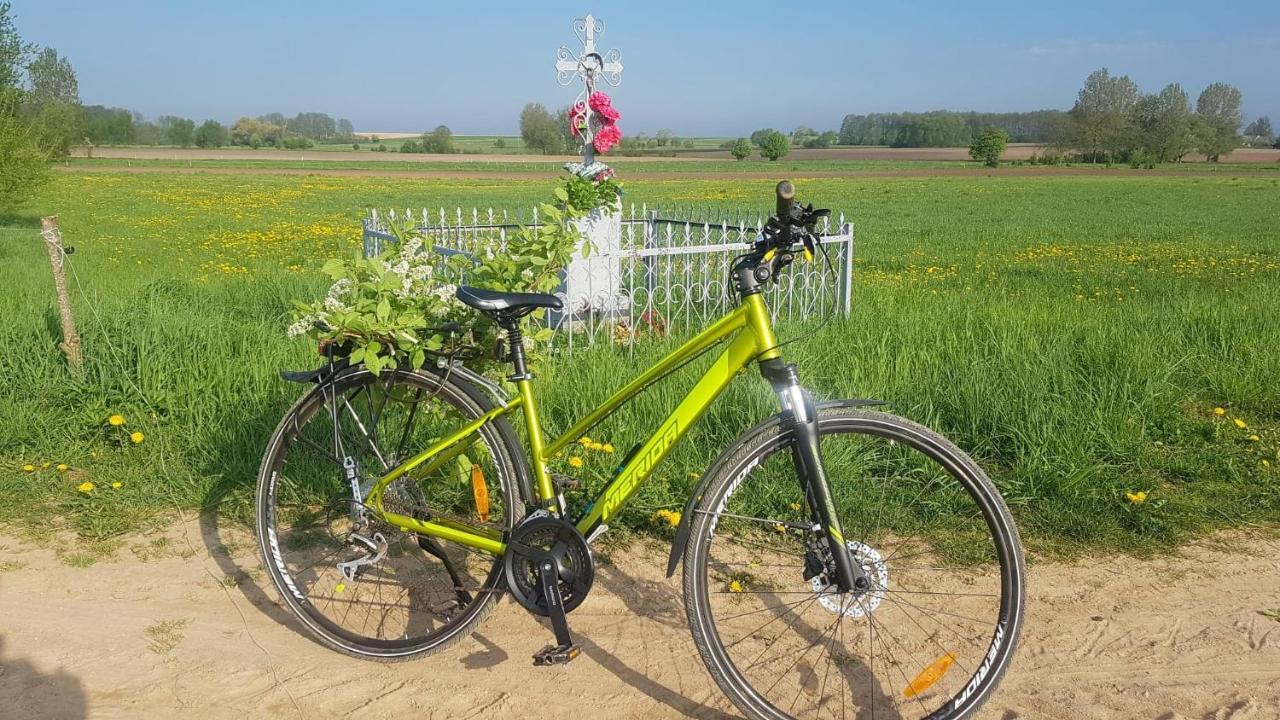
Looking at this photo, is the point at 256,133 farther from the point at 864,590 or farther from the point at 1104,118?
the point at 864,590

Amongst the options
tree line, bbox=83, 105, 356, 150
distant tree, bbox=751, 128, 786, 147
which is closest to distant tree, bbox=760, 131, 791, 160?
distant tree, bbox=751, 128, 786, 147

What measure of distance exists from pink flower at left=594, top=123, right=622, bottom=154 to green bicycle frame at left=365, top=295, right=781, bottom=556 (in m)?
5.54

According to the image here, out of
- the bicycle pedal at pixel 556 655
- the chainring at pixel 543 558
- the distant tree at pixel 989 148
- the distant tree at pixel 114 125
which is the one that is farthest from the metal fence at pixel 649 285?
the distant tree at pixel 114 125

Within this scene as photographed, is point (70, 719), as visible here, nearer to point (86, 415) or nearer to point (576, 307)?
point (86, 415)

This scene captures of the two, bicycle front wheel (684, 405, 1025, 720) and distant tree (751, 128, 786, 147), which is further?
distant tree (751, 128, 786, 147)

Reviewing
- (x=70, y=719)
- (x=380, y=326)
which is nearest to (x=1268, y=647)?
(x=380, y=326)

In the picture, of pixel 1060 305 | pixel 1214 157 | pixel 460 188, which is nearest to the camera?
pixel 1060 305

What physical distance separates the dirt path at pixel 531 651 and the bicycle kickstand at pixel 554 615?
17cm

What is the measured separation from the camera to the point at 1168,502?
419 centimetres

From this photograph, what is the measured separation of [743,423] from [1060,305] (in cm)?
513

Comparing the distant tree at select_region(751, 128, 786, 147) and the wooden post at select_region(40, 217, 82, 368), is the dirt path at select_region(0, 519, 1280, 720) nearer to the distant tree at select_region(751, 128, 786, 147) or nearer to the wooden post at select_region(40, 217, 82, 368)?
the wooden post at select_region(40, 217, 82, 368)

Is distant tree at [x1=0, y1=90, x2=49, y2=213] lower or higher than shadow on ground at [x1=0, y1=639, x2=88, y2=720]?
higher

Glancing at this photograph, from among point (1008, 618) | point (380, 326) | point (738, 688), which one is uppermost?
point (380, 326)

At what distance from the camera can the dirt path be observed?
280 cm
